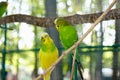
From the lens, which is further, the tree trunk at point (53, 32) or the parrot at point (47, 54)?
the tree trunk at point (53, 32)

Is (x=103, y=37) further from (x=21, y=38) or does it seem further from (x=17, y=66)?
(x=17, y=66)

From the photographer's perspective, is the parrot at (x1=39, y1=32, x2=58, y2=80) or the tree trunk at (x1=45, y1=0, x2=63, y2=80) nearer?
the parrot at (x1=39, y1=32, x2=58, y2=80)

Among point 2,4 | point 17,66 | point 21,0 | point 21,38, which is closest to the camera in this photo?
point 2,4

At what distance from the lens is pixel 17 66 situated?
7.65ft

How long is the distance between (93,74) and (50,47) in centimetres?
109

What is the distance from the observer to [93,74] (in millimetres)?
1592

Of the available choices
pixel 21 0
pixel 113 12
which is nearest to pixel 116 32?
pixel 113 12

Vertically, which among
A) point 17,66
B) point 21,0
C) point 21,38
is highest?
point 21,0

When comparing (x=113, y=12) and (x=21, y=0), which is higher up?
(x=21, y=0)

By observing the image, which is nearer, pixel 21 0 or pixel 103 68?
pixel 103 68

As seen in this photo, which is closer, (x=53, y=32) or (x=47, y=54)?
(x=47, y=54)

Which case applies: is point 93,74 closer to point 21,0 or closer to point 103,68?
point 103,68

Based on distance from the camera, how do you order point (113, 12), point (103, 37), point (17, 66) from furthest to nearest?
point (17, 66) → point (103, 37) → point (113, 12)

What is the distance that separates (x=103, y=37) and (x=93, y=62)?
0.18 metres
